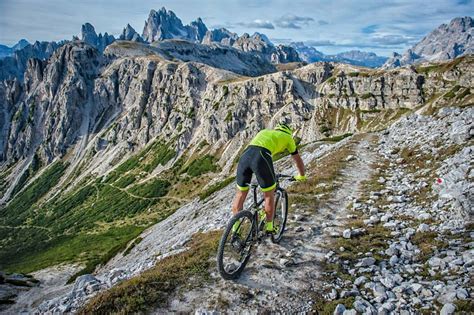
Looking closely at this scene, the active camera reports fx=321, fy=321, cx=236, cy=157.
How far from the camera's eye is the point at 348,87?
19262cm

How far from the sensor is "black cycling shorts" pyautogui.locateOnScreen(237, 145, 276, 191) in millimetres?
10867

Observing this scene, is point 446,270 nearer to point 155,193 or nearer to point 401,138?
point 401,138

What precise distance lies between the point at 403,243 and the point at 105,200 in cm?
20693

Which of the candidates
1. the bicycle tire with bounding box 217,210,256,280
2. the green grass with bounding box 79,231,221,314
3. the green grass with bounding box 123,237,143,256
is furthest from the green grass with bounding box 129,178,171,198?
the bicycle tire with bounding box 217,210,256,280

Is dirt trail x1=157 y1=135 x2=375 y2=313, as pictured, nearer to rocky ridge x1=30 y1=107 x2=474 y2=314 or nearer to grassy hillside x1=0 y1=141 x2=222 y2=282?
rocky ridge x1=30 y1=107 x2=474 y2=314

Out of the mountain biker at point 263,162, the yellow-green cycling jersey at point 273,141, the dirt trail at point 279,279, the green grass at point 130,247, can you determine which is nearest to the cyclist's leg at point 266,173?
the mountain biker at point 263,162

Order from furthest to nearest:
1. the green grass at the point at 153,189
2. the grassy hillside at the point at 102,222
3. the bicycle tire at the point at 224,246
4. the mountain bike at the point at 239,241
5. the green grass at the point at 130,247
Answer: the green grass at the point at 153,189 < the grassy hillside at the point at 102,222 < the green grass at the point at 130,247 < the mountain bike at the point at 239,241 < the bicycle tire at the point at 224,246

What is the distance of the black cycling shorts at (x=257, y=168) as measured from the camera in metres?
10.9

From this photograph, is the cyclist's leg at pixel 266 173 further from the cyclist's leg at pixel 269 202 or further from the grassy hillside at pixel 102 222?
the grassy hillside at pixel 102 222

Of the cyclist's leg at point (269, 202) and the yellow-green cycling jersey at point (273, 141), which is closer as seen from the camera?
the yellow-green cycling jersey at point (273, 141)

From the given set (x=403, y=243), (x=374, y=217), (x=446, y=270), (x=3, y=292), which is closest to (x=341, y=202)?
(x=374, y=217)

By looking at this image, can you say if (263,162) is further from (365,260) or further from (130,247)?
(130,247)

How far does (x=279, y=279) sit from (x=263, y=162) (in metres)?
3.94

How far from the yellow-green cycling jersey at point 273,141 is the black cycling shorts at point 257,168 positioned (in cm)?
18
